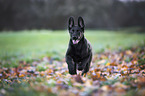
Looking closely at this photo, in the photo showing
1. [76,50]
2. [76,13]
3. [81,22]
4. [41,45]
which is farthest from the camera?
[76,13]

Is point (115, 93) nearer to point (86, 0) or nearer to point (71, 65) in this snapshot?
point (71, 65)

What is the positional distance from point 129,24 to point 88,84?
2767 centimetres

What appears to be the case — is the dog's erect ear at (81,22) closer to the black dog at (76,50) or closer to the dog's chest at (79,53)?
the black dog at (76,50)

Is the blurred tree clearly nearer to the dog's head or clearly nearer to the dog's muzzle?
the dog's head

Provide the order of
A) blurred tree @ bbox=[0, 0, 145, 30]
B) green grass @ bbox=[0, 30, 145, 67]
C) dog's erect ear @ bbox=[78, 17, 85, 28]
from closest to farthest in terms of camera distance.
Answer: dog's erect ear @ bbox=[78, 17, 85, 28] → green grass @ bbox=[0, 30, 145, 67] → blurred tree @ bbox=[0, 0, 145, 30]

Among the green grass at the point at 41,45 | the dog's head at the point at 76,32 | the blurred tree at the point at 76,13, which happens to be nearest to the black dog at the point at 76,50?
the dog's head at the point at 76,32

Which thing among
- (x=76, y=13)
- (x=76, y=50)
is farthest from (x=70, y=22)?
(x=76, y=13)

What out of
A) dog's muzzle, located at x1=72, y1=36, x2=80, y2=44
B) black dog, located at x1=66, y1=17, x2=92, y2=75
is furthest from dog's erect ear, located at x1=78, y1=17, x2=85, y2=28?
dog's muzzle, located at x1=72, y1=36, x2=80, y2=44

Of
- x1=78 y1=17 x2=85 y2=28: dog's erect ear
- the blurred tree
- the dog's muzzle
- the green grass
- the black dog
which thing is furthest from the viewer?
the blurred tree

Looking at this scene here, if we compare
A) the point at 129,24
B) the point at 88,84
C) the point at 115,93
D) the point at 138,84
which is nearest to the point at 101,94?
the point at 115,93

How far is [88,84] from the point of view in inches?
118

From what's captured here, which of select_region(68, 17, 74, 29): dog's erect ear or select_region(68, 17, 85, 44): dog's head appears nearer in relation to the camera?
select_region(68, 17, 85, 44): dog's head

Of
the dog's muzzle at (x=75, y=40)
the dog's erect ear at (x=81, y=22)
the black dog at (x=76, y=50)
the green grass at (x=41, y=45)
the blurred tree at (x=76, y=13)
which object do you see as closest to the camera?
the dog's muzzle at (x=75, y=40)

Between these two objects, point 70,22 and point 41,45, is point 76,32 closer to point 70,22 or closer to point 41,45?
point 70,22
